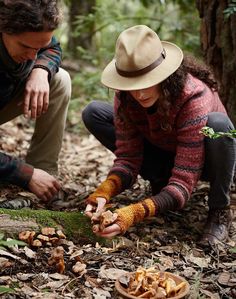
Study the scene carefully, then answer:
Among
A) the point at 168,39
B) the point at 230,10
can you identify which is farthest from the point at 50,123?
the point at 168,39

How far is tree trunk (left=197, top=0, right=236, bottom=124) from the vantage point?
432 cm

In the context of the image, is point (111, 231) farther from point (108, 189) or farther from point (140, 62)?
point (140, 62)

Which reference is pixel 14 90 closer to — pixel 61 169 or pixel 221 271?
pixel 61 169

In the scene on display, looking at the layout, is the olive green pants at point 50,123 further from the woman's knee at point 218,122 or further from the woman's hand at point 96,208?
the woman's knee at point 218,122

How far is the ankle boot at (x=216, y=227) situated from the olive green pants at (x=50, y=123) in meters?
1.47

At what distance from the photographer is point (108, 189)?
144 inches

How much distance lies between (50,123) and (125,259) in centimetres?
163

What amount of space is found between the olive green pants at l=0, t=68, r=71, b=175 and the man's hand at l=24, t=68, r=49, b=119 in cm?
34

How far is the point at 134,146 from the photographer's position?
394cm

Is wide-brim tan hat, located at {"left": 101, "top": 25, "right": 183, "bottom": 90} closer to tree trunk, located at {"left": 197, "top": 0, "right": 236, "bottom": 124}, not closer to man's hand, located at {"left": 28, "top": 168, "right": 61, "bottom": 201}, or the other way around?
man's hand, located at {"left": 28, "top": 168, "right": 61, "bottom": 201}

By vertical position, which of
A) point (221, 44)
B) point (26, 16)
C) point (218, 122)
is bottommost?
point (218, 122)

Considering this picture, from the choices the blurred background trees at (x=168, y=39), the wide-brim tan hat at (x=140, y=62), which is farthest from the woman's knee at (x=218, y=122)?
the blurred background trees at (x=168, y=39)

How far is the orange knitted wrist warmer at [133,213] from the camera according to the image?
3250 mm

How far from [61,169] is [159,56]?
2200 mm
